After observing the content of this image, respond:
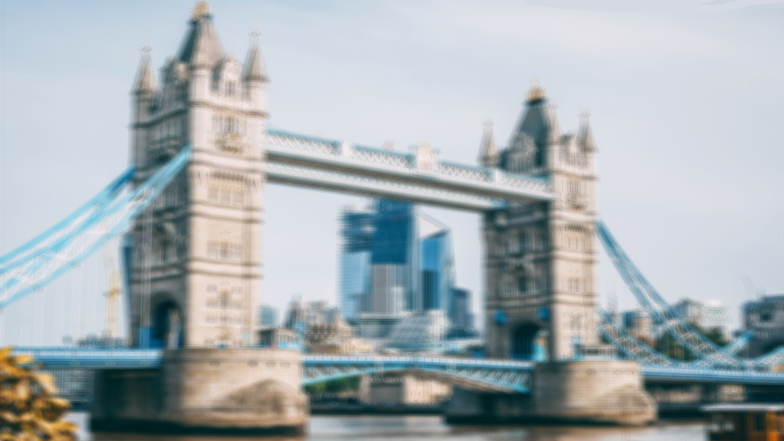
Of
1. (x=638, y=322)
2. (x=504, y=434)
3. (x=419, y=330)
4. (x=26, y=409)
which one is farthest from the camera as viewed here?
(x=419, y=330)

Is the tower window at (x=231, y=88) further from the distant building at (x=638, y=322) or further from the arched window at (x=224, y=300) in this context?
the distant building at (x=638, y=322)

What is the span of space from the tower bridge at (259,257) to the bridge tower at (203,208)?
3.0 inches

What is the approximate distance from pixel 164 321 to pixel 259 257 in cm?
636

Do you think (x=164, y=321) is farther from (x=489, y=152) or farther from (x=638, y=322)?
(x=638, y=322)

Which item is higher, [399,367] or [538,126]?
[538,126]

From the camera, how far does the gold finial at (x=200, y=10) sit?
58.8 meters

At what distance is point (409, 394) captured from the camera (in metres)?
124

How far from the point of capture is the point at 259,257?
186 ft

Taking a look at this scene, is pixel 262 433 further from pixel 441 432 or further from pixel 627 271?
pixel 627 271

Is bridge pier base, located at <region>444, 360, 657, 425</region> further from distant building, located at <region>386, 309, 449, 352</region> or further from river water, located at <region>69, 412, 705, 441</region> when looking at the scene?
distant building, located at <region>386, 309, 449, 352</region>

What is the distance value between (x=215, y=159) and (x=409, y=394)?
240 ft

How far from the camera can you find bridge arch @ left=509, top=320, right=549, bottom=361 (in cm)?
7262

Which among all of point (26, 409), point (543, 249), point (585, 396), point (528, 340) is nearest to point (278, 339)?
point (585, 396)

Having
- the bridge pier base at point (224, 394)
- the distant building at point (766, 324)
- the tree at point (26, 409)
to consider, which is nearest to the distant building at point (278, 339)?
the bridge pier base at point (224, 394)
